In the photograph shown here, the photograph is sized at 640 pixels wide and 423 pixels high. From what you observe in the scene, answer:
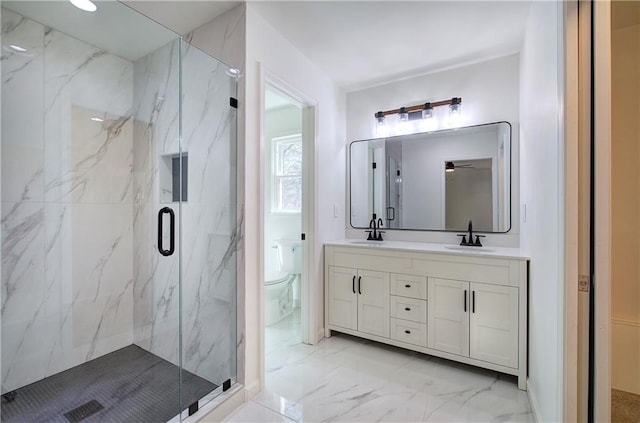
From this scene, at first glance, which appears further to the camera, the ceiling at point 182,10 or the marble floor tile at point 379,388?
the ceiling at point 182,10

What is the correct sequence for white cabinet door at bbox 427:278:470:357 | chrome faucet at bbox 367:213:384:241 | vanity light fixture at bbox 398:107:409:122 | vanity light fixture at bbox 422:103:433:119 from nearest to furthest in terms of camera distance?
white cabinet door at bbox 427:278:470:357 → vanity light fixture at bbox 422:103:433:119 → vanity light fixture at bbox 398:107:409:122 → chrome faucet at bbox 367:213:384:241

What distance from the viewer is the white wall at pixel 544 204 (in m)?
1.17

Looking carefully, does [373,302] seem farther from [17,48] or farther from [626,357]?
[17,48]

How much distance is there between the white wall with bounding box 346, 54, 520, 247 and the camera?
2.36 m

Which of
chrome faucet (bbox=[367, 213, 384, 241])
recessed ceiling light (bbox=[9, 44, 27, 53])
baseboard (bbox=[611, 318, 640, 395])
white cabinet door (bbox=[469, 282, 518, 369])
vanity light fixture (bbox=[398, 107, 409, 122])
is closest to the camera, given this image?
baseboard (bbox=[611, 318, 640, 395])

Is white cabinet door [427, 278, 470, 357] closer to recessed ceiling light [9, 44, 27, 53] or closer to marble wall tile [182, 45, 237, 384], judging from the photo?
marble wall tile [182, 45, 237, 384]

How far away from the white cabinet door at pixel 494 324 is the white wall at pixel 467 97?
0.59 m

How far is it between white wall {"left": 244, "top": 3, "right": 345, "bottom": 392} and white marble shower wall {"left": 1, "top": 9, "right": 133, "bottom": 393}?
117 cm

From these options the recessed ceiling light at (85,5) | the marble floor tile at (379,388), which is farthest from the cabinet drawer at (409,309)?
the recessed ceiling light at (85,5)

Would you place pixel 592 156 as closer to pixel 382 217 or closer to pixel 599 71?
pixel 599 71

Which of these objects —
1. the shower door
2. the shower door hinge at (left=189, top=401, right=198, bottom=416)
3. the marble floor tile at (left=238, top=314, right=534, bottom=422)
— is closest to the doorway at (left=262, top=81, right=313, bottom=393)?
the marble floor tile at (left=238, top=314, right=534, bottom=422)

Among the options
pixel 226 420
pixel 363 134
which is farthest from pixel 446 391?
pixel 363 134

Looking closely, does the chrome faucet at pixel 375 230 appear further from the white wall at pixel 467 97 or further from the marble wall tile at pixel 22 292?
the marble wall tile at pixel 22 292

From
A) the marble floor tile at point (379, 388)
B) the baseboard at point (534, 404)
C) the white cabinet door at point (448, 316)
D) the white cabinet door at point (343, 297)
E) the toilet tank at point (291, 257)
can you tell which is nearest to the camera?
the baseboard at point (534, 404)
